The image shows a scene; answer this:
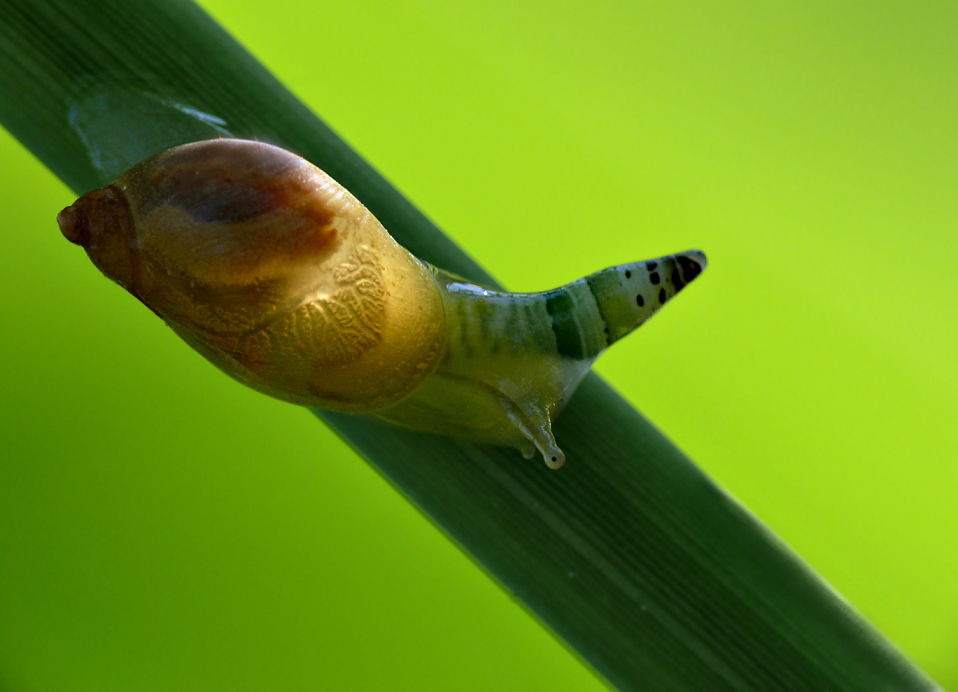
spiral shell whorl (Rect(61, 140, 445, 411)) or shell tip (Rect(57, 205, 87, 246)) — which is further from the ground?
spiral shell whorl (Rect(61, 140, 445, 411))

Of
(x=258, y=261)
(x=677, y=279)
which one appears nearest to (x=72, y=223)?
(x=258, y=261)

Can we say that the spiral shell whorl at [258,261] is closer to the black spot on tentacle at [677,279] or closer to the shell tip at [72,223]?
the shell tip at [72,223]

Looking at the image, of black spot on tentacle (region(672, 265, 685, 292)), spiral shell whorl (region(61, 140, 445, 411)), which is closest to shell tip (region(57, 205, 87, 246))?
spiral shell whorl (region(61, 140, 445, 411))

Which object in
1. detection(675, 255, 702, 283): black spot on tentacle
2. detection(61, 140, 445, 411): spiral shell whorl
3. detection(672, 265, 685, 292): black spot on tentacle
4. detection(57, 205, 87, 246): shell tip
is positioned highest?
detection(675, 255, 702, 283): black spot on tentacle

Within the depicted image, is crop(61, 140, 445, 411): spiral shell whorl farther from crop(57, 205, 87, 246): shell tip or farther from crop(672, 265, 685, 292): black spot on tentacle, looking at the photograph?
crop(672, 265, 685, 292): black spot on tentacle

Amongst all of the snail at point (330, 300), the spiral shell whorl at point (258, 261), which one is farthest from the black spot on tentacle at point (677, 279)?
the spiral shell whorl at point (258, 261)

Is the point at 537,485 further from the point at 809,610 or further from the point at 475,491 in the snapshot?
the point at 809,610

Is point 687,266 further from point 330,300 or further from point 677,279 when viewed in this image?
point 330,300
